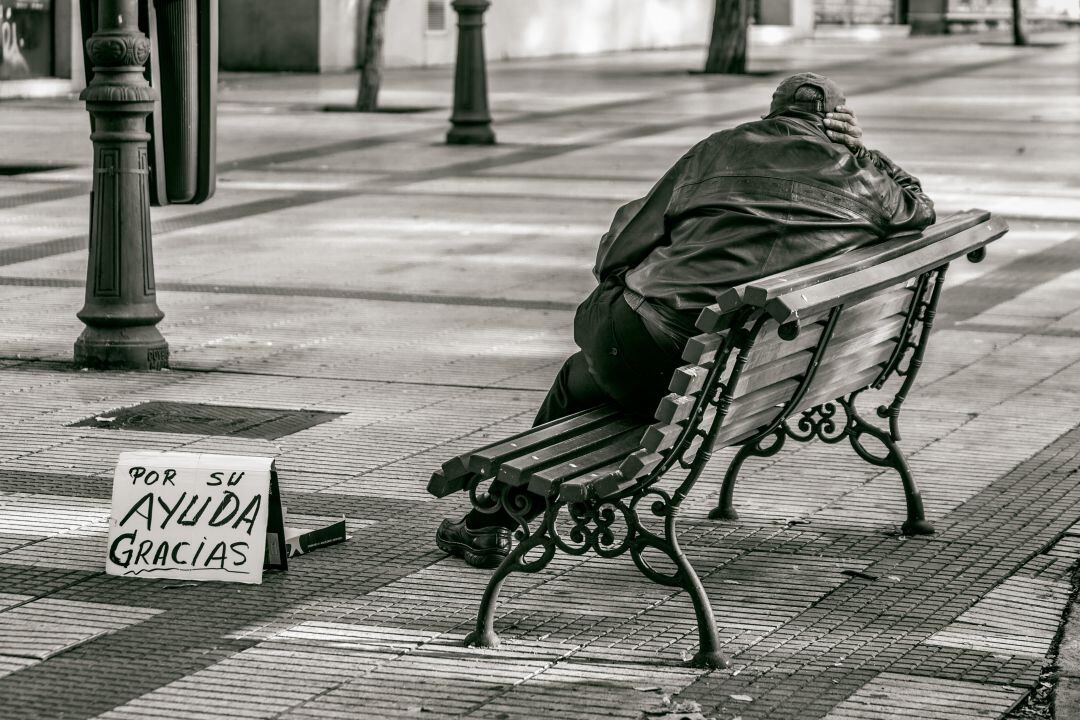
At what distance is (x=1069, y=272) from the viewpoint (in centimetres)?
1046

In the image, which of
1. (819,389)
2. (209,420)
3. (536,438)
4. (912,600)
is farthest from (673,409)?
(209,420)

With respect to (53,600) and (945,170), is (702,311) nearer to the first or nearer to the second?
(53,600)

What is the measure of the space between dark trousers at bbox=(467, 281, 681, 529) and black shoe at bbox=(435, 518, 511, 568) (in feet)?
0.73

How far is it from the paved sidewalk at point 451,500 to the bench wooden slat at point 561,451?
0.41 meters

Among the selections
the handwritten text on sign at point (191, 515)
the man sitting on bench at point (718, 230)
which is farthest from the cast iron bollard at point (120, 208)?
the man sitting on bench at point (718, 230)

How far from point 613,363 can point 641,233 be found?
0.35 m

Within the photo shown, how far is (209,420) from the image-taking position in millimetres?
6723

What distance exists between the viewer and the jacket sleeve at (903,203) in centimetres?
485

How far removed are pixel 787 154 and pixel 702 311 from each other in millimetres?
642

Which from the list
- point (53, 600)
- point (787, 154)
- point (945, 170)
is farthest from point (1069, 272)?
point (53, 600)

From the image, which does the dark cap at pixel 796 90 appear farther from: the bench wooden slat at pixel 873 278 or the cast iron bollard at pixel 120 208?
the cast iron bollard at pixel 120 208

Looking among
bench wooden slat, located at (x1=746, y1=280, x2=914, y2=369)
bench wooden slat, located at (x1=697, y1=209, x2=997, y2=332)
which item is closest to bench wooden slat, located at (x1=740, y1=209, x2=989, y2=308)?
bench wooden slat, located at (x1=697, y1=209, x2=997, y2=332)

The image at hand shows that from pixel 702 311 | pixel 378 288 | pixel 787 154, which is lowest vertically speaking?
pixel 378 288

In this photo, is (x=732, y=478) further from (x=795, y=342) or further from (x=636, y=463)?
(x=636, y=463)
